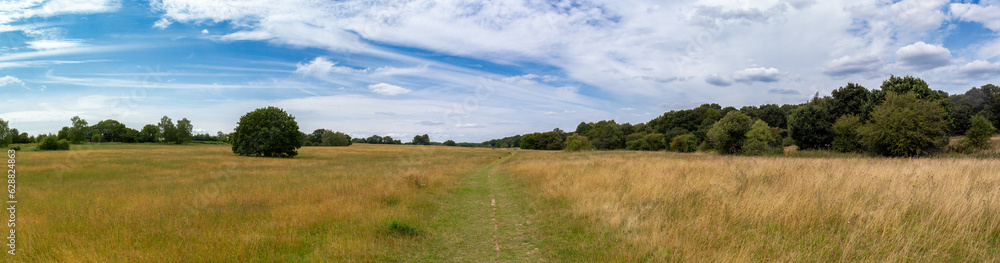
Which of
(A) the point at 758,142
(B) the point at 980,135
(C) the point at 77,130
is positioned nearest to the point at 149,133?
(C) the point at 77,130

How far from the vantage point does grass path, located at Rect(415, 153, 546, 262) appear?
5.56 meters

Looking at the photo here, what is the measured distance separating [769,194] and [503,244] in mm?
5565

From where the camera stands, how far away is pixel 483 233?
6918 mm

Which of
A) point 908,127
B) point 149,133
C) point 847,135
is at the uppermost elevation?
point 149,133

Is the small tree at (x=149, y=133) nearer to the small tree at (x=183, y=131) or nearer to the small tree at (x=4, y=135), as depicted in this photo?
the small tree at (x=183, y=131)

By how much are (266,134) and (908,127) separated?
60.8 meters

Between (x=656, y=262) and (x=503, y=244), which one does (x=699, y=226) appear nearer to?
(x=656, y=262)

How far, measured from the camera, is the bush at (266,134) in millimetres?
41219

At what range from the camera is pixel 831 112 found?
43062 millimetres

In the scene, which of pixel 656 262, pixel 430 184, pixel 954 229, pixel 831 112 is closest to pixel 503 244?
pixel 656 262

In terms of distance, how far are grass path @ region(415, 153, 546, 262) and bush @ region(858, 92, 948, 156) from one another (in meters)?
34.9

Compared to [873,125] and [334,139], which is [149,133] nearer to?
[334,139]

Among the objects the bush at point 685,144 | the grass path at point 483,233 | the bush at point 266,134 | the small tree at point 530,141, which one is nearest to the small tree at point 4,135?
the bush at point 266,134

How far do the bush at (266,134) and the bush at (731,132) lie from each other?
174ft
